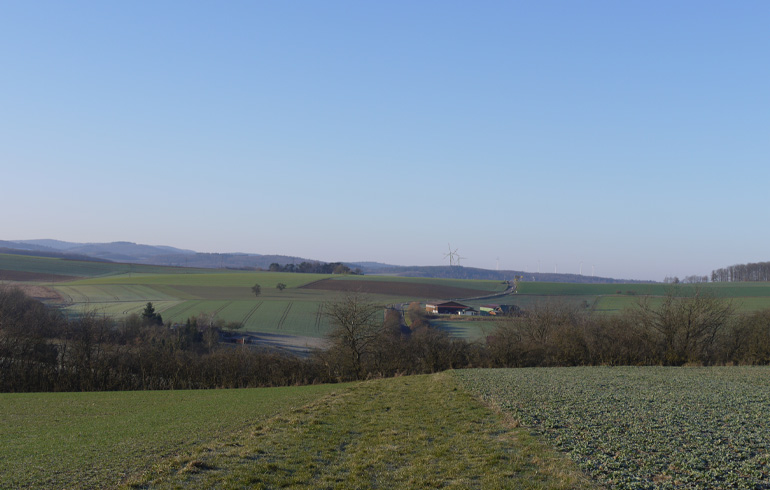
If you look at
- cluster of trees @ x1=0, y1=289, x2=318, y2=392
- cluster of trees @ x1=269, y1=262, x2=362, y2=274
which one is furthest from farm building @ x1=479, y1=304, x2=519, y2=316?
cluster of trees @ x1=269, y1=262, x2=362, y2=274

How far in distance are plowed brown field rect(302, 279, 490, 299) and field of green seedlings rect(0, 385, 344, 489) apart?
7033cm

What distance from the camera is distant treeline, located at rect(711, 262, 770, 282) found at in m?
143

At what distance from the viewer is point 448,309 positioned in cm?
8662

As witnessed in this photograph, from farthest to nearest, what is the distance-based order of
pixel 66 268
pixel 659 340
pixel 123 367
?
pixel 66 268 → pixel 659 340 → pixel 123 367

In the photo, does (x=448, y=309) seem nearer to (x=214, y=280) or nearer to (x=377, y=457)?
(x=214, y=280)

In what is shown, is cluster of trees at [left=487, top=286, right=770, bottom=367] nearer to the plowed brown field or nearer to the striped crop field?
the plowed brown field

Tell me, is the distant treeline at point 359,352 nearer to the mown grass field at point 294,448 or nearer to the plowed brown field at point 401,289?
the mown grass field at point 294,448

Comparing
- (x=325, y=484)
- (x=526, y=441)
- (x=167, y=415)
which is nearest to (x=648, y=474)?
(x=526, y=441)

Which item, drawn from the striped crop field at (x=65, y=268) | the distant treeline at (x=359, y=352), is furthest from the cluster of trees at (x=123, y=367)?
the striped crop field at (x=65, y=268)

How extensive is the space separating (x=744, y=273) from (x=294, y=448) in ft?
568

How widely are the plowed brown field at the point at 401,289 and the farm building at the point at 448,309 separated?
975 centimetres

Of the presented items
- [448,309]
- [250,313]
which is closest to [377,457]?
[250,313]

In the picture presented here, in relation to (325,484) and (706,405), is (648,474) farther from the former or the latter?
(706,405)

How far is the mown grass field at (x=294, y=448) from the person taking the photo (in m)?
10.7
